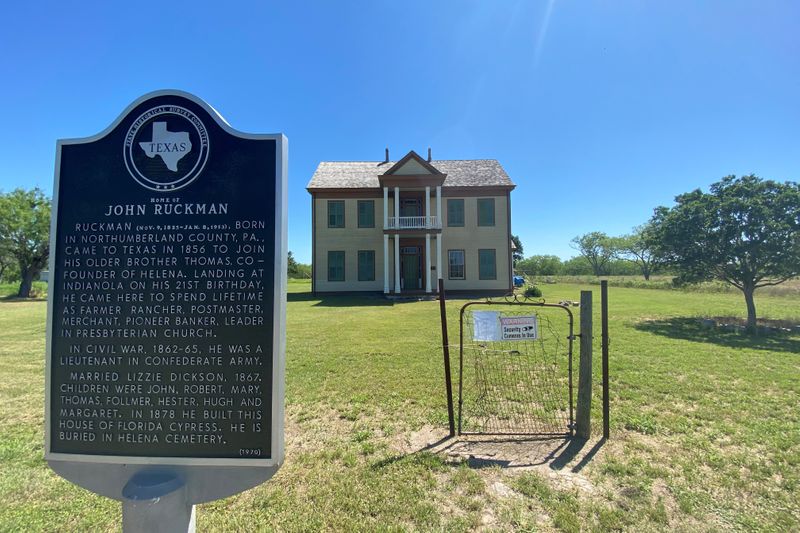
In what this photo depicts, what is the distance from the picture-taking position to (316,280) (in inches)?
820

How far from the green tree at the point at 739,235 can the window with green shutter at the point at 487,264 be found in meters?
9.66

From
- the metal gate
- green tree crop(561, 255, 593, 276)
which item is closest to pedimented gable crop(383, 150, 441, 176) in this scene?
the metal gate

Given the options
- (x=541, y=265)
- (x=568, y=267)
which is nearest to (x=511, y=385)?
(x=541, y=265)

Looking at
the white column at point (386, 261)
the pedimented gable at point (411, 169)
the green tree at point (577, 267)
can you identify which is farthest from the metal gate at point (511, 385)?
the green tree at point (577, 267)

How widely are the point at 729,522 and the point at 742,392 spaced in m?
3.67

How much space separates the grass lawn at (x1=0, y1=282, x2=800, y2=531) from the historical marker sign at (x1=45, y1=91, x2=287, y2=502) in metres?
0.97

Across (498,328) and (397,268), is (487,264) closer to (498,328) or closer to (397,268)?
(397,268)

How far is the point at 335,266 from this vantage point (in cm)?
2100

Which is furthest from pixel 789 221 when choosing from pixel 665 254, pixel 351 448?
pixel 351 448

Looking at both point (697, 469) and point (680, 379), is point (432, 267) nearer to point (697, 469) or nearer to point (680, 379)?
point (680, 379)

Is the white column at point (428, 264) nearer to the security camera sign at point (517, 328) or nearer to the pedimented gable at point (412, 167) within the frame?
the pedimented gable at point (412, 167)

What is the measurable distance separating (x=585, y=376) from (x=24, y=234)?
3573cm

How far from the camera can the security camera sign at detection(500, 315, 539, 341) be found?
11.9 feet

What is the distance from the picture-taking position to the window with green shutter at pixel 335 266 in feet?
68.8
